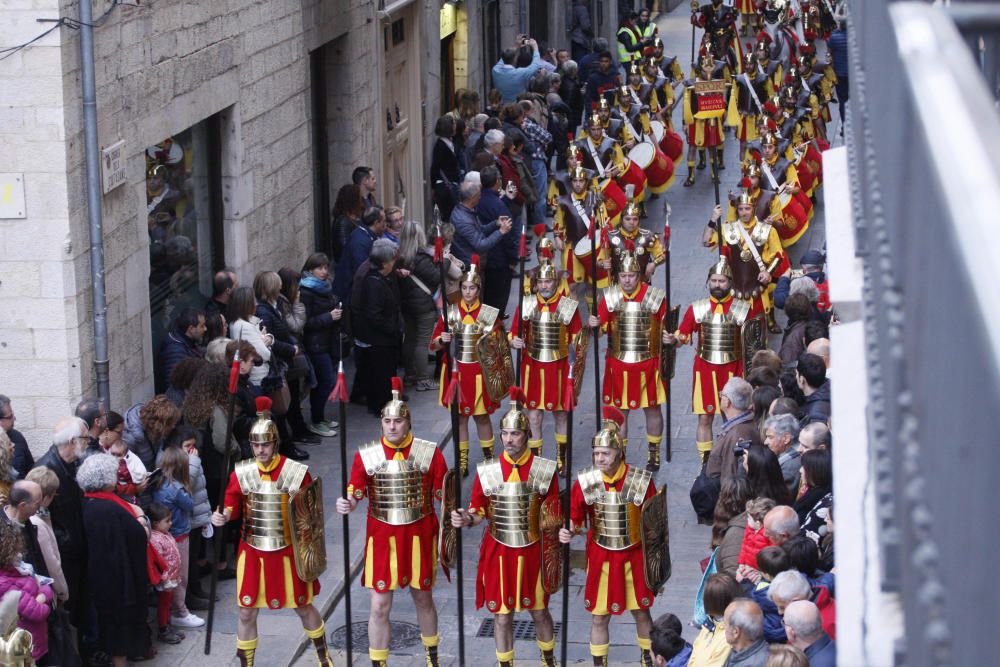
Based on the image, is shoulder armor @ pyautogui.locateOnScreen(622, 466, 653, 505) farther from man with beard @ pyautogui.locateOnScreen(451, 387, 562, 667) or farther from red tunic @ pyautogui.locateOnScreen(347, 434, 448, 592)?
red tunic @ pyautogui.locateOnScreen(347, 434, 448, 592)

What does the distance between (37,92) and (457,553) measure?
3.57m

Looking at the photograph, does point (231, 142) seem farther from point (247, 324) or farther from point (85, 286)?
point (85, 286)

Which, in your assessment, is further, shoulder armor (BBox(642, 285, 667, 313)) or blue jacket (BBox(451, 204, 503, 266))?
blue jacket (BBox(451, 204, 503, 266))

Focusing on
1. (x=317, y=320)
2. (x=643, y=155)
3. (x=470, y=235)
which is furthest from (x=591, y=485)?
(x=643, y=155)

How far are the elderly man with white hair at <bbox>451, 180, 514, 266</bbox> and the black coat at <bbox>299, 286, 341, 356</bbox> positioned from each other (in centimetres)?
198

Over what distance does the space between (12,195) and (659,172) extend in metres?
11.1

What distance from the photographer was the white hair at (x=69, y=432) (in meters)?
8.81

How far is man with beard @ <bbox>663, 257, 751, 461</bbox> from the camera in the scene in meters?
12.1

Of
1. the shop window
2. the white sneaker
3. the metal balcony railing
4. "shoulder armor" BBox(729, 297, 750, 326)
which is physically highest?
the metal balcony railing

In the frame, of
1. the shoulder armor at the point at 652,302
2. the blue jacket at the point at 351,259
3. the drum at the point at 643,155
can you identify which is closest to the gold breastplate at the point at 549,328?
the shoulder armor at the point at 652,302

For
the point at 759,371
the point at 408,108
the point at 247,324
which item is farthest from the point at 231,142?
the point at 408,108

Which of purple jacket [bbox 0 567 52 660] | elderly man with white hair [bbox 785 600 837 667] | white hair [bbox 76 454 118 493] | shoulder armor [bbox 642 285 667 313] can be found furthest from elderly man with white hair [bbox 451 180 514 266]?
elderly man with white hair [bbox 785 600 837 667]

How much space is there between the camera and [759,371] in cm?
1059

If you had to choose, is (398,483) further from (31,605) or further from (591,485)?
(31,605)
